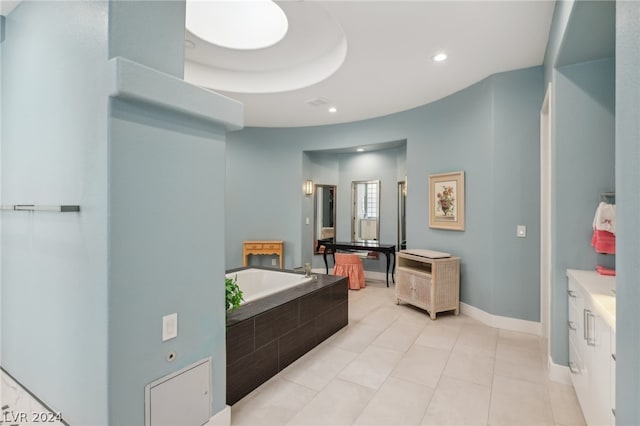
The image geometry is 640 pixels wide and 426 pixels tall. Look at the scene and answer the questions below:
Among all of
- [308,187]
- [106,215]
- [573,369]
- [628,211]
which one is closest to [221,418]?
[106,215]

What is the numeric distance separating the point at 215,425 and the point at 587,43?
3.23 metres

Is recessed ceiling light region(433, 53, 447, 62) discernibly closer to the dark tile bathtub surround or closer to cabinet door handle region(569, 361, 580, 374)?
the dark tile bathtub surround

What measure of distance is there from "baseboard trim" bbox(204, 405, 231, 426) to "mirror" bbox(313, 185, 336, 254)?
443 centimetres

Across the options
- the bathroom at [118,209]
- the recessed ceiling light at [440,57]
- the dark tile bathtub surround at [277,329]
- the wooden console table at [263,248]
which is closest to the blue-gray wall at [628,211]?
the bathroom at [118,209]

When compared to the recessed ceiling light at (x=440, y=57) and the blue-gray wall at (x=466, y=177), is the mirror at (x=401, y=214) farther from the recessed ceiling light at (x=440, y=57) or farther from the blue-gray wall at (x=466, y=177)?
the recessed ceiling light at (x=440, y=57)

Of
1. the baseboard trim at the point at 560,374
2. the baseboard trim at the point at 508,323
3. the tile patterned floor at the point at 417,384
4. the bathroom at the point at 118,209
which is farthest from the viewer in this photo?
the baseboard trim at the point at 508,323

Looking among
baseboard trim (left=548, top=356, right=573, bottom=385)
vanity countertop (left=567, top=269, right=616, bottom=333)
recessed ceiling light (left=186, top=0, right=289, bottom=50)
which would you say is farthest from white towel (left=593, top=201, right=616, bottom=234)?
recessed ceiling light (left=186, top=0, right=289, bottom=50)

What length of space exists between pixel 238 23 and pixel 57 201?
2.69 meters

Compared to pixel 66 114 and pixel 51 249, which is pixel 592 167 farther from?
pixel 51 249

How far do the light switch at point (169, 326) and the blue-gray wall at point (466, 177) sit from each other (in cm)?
335

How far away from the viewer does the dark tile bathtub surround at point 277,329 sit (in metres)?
2.17

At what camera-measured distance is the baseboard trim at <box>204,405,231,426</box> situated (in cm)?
178

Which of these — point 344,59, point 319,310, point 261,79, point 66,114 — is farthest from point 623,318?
point 261,79

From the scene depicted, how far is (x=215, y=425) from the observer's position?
180 cm
